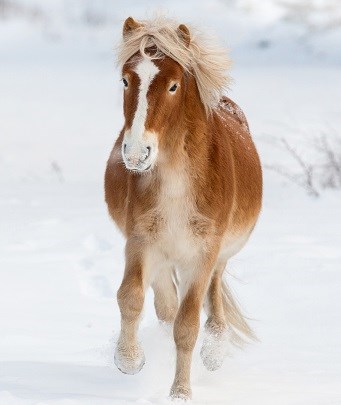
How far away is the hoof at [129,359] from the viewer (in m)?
4.86

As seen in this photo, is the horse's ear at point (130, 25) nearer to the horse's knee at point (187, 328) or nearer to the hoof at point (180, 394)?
the horse's knee at point (187, 328)

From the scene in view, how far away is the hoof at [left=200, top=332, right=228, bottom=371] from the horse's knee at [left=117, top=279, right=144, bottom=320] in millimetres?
811

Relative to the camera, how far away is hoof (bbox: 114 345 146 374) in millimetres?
4859

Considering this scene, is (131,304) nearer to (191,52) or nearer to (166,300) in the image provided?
(166,300)

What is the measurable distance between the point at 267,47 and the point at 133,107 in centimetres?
2010

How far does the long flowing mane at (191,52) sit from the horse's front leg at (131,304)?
821 millimetres

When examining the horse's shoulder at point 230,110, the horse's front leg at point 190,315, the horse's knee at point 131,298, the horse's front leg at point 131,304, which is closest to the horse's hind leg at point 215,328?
the horse's front leg at point 190,315

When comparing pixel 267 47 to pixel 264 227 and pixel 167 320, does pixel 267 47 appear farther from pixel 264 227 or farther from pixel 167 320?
pixel 167 320

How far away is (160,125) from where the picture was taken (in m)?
4.44

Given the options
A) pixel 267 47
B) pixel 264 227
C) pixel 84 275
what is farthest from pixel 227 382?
pixel 267 47

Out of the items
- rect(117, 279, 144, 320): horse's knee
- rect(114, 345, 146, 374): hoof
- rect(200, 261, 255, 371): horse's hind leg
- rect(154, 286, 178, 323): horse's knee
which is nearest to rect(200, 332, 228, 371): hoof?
rect(200, 261, 255, 371): horse's hind leg

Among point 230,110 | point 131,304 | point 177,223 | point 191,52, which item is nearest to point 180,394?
point 131,304

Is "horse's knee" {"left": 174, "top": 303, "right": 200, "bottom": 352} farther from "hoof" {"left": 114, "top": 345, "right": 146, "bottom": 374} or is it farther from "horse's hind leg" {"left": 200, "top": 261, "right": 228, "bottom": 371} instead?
"horse's hind leg" {"left": 200, "top": 261, "right": 228, "bottom": 371}

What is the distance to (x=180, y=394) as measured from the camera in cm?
468
